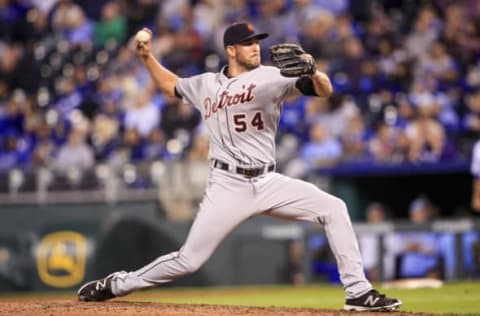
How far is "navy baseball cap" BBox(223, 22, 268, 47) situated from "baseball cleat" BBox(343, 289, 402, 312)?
6.08 ft

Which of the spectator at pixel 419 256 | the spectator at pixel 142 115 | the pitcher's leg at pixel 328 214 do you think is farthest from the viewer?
the spectator at pixel 142 115

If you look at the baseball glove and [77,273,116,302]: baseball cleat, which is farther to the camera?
[77,273,116,302]: baseball cleat

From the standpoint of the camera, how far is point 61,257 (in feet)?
45.7

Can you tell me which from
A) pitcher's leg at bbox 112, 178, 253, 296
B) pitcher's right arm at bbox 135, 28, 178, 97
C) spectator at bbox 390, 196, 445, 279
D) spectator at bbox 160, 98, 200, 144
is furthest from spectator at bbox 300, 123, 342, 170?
pitcher's leg at bbox 112, 178, 253, 296

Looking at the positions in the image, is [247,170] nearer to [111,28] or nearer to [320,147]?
[320,147]

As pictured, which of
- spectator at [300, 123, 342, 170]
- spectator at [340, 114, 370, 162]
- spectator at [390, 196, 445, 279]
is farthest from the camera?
spectator at [300, 123, 342, 170]

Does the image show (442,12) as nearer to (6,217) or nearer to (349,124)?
(349,124)

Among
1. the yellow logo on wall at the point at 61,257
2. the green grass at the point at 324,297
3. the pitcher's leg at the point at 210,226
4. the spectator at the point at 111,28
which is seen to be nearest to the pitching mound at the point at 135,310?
the pitcher's leg at the point at 210,226

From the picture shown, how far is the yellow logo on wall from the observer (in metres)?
13.9

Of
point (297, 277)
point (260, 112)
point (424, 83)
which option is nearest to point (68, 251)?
point (297, 277)

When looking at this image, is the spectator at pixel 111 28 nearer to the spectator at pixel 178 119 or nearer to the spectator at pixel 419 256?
the spectator at pixel 178 119

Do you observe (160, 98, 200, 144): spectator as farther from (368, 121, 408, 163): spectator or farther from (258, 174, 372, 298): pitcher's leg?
(258, 174, 372, 298): pitcher's leg

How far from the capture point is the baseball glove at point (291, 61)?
6.56 meters

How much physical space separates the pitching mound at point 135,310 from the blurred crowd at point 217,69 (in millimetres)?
6112
